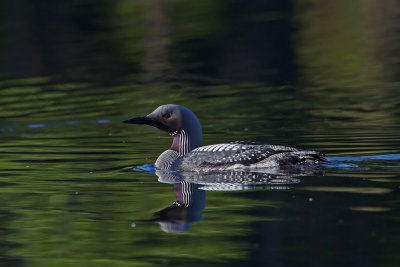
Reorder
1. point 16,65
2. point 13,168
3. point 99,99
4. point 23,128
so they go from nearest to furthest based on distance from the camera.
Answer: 1. point 13,168
2. point 23,128
3. point 99,99
4. point 16,65

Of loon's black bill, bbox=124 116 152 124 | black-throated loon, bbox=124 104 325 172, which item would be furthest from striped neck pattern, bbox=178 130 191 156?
loon's black bill, bbox=124 116 152 124

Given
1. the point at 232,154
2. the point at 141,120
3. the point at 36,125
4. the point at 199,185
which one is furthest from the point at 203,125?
the point at 199,185

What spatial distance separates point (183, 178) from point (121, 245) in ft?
8.01

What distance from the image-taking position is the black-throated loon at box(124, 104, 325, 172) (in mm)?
7355

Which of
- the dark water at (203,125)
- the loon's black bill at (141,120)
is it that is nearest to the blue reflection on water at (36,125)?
the dark water at (203,125)

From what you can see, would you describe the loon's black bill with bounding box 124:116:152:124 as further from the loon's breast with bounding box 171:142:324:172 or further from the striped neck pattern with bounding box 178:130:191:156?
the loon's breast with bounding box 171:142:324:172

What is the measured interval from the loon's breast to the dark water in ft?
0.74

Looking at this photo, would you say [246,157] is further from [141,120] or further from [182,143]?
[141,120]

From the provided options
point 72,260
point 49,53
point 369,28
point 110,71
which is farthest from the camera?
point 369,28

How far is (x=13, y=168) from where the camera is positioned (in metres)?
8.70

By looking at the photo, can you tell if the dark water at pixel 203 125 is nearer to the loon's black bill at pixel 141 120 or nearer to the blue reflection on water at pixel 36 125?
the blue reflection on water at pixel 36 125

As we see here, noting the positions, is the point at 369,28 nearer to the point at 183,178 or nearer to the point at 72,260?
the point at 183,178

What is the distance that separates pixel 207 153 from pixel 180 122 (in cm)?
62

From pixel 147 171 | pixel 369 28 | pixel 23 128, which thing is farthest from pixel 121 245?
pixel 369 28
